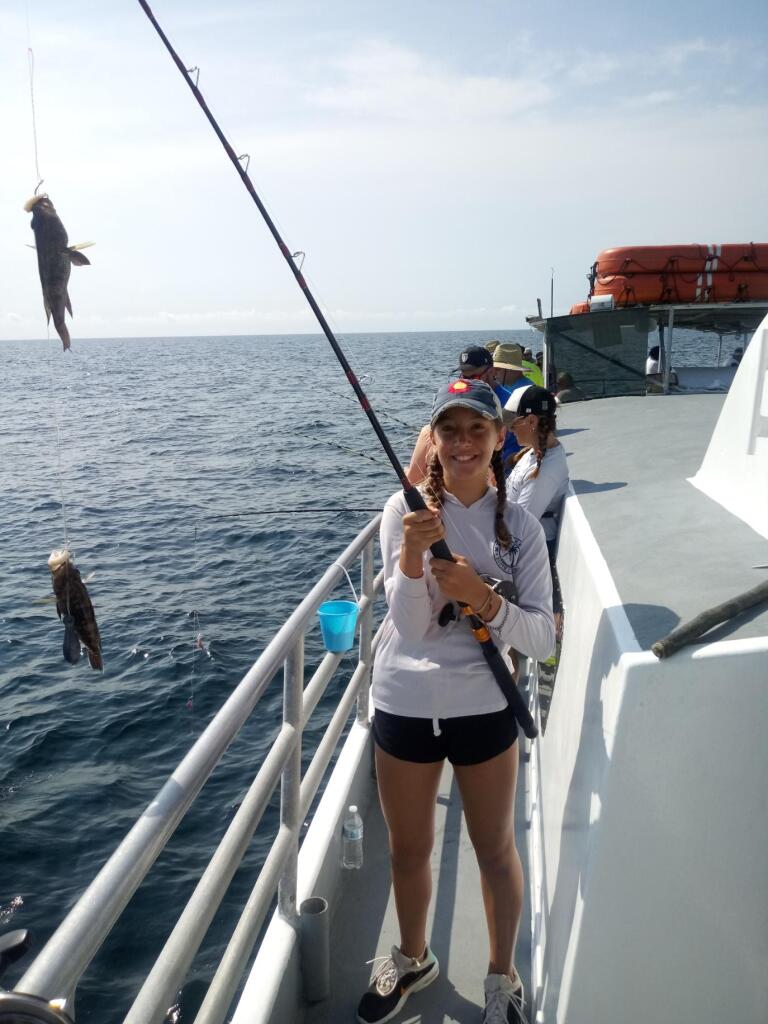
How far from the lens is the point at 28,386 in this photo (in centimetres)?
6631

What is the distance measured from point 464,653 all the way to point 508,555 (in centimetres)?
34

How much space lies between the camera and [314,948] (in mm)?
2768

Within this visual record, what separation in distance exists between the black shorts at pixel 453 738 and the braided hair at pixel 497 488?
1.84 ft

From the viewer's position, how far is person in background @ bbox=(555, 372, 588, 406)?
9.72 m

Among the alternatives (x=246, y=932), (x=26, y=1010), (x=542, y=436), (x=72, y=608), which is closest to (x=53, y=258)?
(x=72, y=608)

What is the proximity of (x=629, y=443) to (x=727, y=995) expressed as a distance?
434cm

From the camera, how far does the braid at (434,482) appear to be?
102 inches

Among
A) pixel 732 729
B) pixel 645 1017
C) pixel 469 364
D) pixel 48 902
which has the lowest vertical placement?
pixel 48 902

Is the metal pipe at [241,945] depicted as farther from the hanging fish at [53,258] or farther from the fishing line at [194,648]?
the fishing line at [194,648]

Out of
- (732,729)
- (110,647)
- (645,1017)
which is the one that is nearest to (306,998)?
(645,1017)

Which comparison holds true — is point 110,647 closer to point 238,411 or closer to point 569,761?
point 569,761

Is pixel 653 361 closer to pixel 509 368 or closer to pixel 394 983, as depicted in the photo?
pixel 509 368

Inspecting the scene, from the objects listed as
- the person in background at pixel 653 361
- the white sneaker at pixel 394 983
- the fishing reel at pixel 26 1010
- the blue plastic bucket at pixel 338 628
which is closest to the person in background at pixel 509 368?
the blue plastic bucket at pixel 338 628

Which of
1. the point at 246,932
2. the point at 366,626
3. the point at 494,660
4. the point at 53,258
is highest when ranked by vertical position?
the point at 53,258
